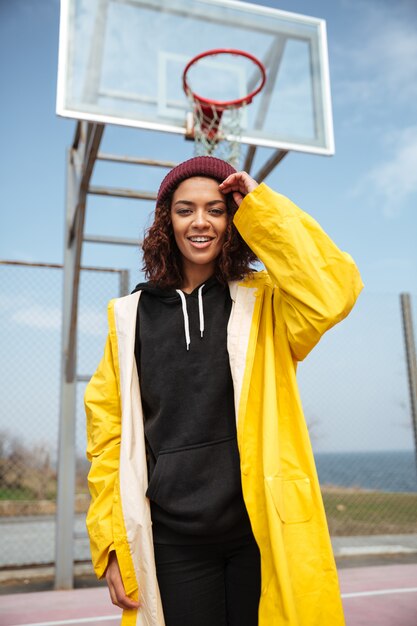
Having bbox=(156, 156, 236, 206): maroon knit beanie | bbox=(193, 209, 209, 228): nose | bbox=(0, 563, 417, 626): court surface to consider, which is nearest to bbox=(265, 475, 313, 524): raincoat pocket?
bbox=(193, 209, 209, 228): nose

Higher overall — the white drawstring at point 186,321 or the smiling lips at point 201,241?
the smiling lips at point 201,241

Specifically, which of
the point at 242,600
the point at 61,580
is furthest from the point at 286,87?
the point at 61,580

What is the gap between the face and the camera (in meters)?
1.65

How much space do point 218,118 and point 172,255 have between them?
2478mm

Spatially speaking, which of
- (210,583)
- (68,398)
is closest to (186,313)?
(210,583)

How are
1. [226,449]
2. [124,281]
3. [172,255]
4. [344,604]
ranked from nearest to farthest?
[226,449] → [172,255] → [344,604] → [124,281]

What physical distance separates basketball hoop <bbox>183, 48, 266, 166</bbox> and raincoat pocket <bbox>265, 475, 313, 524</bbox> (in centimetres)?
280

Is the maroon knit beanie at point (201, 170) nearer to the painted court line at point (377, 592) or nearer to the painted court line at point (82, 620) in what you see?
the painted court line at point (82, 620)

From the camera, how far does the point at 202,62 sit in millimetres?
3967

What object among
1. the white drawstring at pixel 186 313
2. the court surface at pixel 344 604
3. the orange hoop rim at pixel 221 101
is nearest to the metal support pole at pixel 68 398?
the court surface at pixel 344 604

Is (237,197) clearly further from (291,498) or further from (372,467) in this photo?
(372,467)

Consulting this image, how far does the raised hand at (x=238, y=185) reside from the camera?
1.55m

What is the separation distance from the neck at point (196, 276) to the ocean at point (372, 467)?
4161mm

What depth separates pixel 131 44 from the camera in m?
3.95
